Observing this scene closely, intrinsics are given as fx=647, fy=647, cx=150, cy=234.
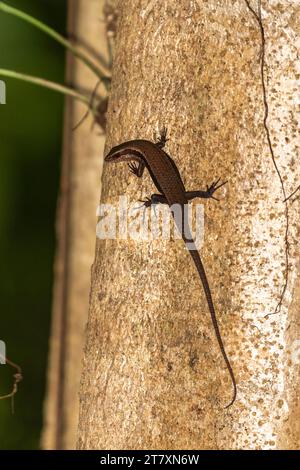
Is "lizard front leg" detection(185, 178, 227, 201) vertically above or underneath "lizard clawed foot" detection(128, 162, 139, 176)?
underneath

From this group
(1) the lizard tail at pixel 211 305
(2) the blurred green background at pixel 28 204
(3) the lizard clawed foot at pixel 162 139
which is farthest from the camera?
(2) the blurred green background at pixel 28 204

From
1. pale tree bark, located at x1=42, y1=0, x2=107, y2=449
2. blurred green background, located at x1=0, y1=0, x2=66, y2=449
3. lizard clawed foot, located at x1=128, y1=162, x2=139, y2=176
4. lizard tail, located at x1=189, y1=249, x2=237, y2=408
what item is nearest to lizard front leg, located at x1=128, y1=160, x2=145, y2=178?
lizard clawed foot, located at x1=128, y1=162, x2=139, y2=176

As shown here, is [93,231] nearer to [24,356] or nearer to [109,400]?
[24,356]

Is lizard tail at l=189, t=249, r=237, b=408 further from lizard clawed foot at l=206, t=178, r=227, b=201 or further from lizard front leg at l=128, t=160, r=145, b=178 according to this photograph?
lizard front leg at l=128, t=160, r=145, b=178

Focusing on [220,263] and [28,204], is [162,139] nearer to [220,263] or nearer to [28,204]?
[220,263]

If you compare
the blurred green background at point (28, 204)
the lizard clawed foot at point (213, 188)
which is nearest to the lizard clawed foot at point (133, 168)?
the lizard clawed foot at point (213, 188)

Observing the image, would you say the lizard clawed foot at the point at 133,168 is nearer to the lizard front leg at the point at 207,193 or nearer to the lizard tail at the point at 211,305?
the lizard front leg at the point at 207,193
